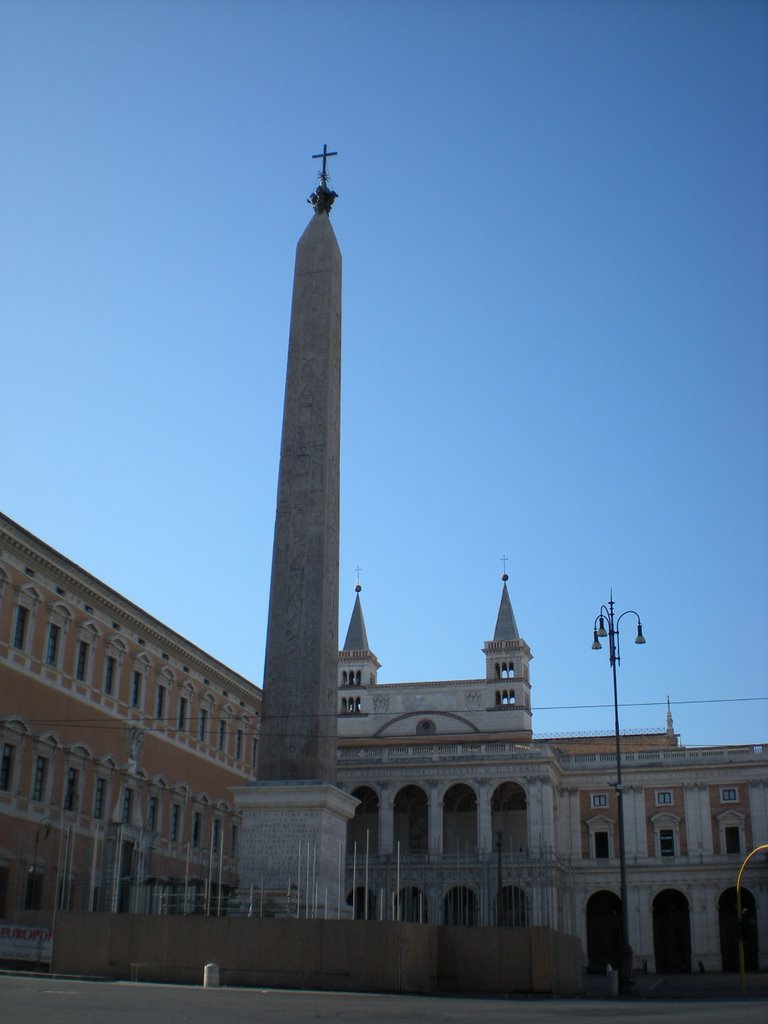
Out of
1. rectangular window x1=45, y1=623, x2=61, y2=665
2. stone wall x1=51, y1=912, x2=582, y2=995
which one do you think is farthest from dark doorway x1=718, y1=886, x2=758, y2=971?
stone wall x1=51, y1=912, x2=582, y2=995

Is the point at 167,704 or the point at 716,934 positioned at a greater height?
the point at 167,704

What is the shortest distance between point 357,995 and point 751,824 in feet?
141

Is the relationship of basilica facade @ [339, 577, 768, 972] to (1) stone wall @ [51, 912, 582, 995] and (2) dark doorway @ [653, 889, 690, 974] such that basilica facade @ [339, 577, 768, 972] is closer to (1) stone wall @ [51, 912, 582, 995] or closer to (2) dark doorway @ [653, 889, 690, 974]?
(2) dark doorway @ [653, 889, 690, 974]

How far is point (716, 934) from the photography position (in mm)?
55906

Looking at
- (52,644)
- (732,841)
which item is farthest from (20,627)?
(732,841)

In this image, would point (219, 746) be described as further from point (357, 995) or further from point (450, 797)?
point (357, 995)

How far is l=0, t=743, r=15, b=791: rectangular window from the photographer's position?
31625 millimetres

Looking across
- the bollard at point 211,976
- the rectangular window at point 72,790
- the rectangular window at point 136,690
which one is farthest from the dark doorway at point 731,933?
the bollard at point 211,976

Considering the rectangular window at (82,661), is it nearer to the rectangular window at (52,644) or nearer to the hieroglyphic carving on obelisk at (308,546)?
the rectangular window at (52,644)

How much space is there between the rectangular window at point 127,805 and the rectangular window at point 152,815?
47.4 inches

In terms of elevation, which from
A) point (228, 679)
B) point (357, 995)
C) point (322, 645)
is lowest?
point (357, 995)

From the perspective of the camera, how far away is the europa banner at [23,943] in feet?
83.1

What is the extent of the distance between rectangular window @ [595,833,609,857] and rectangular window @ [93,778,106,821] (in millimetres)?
30181

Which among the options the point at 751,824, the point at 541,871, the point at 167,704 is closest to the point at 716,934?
the point at 751,824
